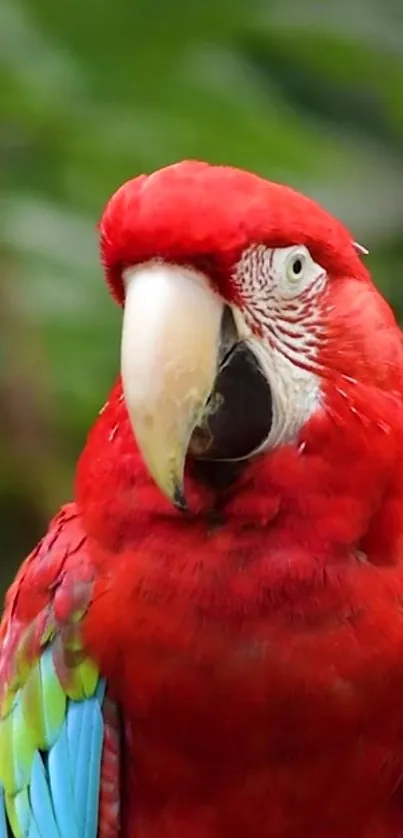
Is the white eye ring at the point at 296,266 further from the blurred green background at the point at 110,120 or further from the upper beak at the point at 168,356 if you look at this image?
the blurred green background at the point at 110,120

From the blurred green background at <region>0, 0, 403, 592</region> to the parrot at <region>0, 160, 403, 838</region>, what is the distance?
0.29 meters

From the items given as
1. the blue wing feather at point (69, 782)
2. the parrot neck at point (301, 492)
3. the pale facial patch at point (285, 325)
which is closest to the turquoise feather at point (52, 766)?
the blue wing feather at point (69, 782)

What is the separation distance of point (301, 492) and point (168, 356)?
14 centimetres

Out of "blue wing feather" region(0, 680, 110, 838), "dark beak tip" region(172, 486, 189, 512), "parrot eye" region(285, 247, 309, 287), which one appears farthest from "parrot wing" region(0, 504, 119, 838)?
"parrot eye" region(285, 247, 309, 287)

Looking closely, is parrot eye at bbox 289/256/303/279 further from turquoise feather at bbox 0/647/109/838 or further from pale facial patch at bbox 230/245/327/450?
turquoise feather at bbox 0/647/109/838

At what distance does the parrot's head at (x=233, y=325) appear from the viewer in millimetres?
796

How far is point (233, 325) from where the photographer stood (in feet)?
2.72

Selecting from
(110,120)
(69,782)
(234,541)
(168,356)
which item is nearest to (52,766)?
(69,782)

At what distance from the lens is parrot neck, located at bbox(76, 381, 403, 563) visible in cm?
87

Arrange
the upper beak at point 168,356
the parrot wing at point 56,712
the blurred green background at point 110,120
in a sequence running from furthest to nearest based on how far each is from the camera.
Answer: the blurred green background at point 110,120 < the parrot wing at point 56,712 < the upper beak at point 168,356

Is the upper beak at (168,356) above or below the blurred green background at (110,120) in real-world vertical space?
below

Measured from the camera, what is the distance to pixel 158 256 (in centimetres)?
80

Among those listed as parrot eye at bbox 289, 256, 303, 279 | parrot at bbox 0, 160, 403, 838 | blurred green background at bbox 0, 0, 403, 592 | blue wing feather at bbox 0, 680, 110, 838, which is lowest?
blue wing feather at bbox 0, 680, 110, 838

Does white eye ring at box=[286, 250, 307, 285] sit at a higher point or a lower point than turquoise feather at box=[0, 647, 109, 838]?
higher
